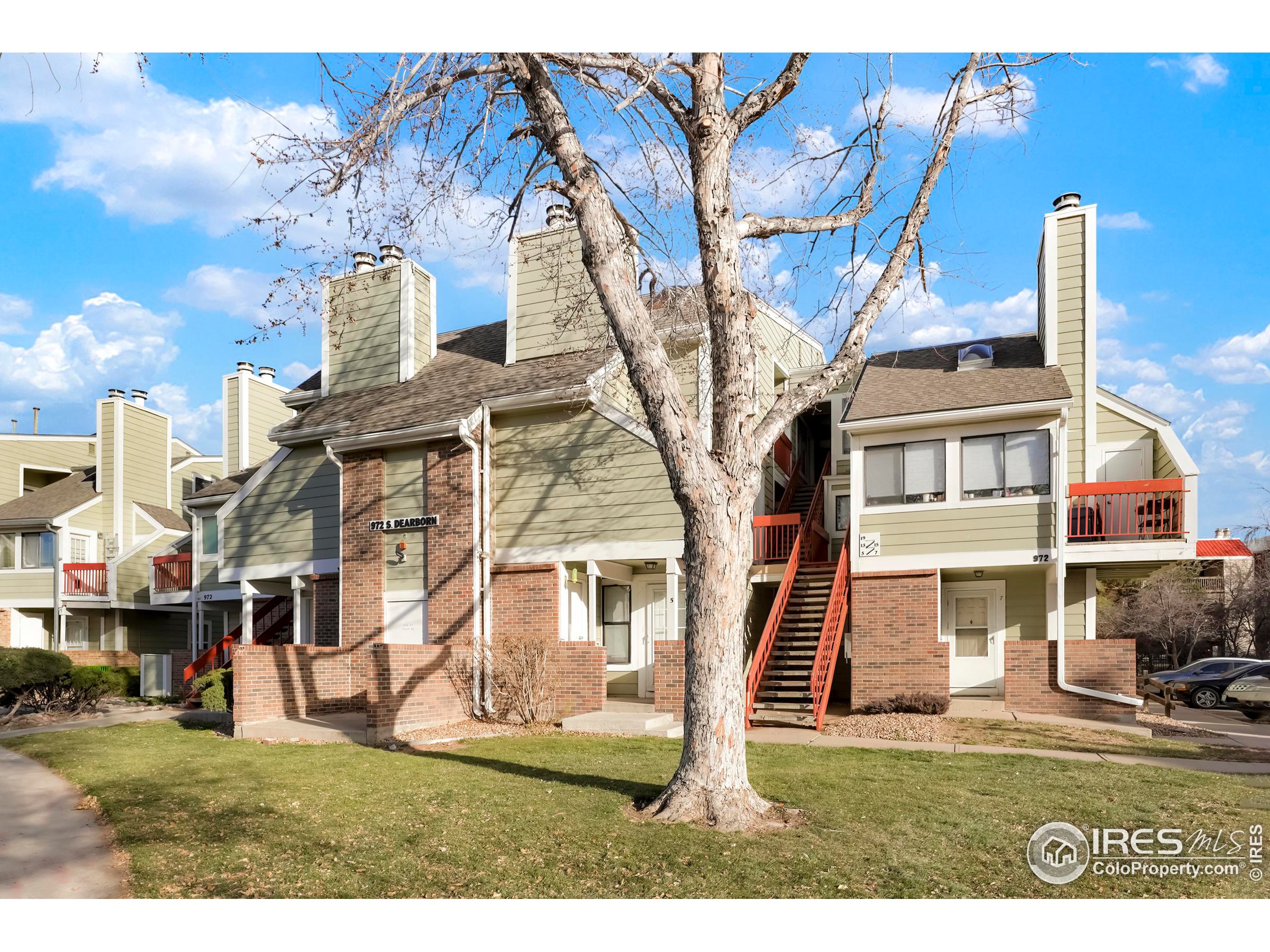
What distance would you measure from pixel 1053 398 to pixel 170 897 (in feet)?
45.9

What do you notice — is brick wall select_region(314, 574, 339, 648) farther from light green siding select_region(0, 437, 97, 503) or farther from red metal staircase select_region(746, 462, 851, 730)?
light green siding select_region(0, 437, 97, 503)

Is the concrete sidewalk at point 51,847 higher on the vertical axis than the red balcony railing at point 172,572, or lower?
lower

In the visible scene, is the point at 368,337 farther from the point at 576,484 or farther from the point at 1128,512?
the point at 1128,512

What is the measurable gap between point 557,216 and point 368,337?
5.06m

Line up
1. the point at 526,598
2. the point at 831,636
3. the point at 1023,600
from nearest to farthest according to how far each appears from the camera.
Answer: the point at 831,636, the point at 526,598, the point at 1023,600

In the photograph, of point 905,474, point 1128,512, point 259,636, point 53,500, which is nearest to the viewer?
point 1128,512

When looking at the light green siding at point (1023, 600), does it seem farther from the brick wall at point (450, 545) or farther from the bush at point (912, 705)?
the brick wall at point (450, 545)

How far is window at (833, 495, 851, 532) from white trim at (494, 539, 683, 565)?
5407mm

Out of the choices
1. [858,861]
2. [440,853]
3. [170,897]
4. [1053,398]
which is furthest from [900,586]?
[170,897]

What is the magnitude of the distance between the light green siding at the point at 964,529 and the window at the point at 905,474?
294mm

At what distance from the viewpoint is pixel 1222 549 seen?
2231 centimetres

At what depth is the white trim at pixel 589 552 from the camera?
15.3 meters

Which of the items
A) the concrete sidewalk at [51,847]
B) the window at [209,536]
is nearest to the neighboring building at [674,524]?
the concrete sidewalk at [51,847]

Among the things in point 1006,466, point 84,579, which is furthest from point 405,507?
point 84,579
